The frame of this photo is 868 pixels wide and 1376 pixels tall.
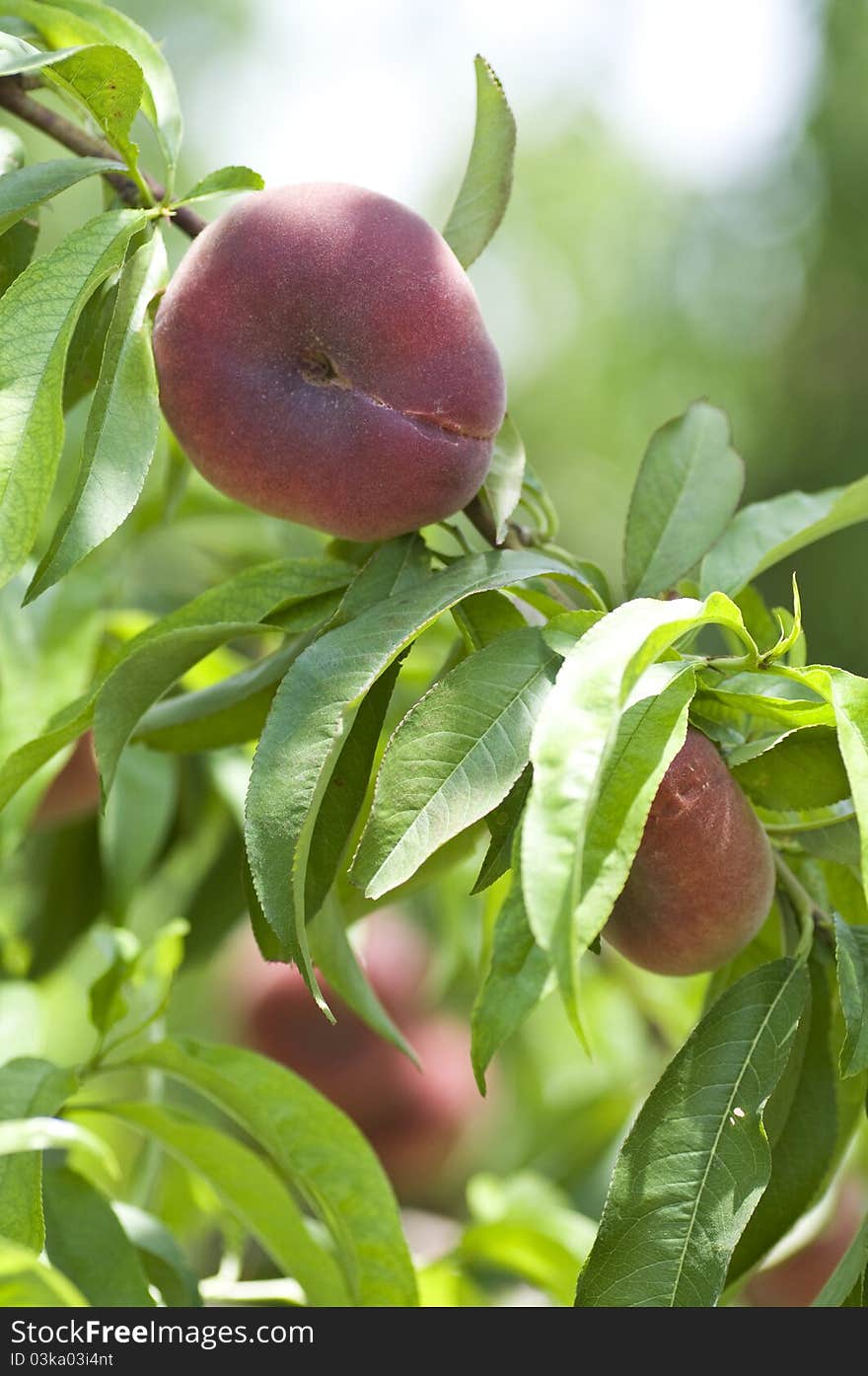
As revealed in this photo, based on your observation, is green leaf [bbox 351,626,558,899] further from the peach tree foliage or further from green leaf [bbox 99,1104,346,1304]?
green leaf [bbox 99,1104,346,1304]

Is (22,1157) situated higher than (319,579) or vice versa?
(319,579)

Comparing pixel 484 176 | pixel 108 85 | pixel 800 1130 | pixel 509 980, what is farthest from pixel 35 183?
pixel 800 1130

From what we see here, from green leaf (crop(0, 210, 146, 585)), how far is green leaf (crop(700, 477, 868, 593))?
204 millimetres

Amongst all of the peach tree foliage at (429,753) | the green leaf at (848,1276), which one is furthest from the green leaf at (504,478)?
the green leaf at (848,1276)

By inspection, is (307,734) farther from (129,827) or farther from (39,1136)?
(129,827)

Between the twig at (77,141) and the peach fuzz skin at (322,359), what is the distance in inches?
1.4

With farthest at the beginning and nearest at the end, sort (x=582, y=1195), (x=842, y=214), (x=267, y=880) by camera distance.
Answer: (x=842, y=214) → (x=582, y=1195) → (x=267, y=880)

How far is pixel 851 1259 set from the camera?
387 millimetres

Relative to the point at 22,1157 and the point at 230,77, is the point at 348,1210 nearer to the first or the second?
the point at 22,1157

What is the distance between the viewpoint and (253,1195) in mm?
462

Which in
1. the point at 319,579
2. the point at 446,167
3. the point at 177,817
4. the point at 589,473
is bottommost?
the point at 589,473

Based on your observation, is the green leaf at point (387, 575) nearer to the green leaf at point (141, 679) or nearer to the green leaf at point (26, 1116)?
the green leaf at point (141, 679)

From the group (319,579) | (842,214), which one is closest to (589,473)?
(842,214)
